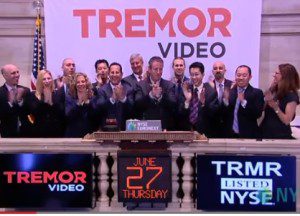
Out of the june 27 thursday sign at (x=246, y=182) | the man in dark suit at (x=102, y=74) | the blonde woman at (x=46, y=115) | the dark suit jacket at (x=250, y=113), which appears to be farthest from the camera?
the man in dark suit at (x=102, y=74)

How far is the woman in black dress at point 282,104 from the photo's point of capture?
5.07 m

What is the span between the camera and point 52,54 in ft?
24.5

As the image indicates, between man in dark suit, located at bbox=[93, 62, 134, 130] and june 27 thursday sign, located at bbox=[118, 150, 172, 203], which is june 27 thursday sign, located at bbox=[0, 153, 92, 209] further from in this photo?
man in dark suit, located at bbox=[93, 62, 134, 130]

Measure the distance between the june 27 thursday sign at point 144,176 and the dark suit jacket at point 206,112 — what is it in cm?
122

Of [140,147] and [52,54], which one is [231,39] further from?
[140,147]

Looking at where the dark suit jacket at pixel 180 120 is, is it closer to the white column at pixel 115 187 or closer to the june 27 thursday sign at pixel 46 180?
the white column at pixel 115 187

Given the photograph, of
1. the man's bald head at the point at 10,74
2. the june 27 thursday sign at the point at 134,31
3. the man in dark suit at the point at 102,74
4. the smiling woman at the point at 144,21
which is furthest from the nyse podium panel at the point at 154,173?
the smiling woman at the point at 144,21

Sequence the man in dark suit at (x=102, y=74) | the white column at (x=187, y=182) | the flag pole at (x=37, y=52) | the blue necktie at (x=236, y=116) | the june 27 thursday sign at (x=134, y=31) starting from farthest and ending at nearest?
1. the flag pole at (x=37, y=52)
2. the june 27 thursday sign at (x=134, y=31)
3. the man in dark suit at (x=102, y=74)
4. the blue necktie at (x=236, y=116)
5. the white column at (x=187, y=182)

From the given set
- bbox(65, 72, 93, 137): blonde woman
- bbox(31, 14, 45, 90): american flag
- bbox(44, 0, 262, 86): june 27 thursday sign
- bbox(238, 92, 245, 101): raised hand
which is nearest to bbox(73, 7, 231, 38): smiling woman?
bbox(44, 0, 262, 86): june 27 thursday sign

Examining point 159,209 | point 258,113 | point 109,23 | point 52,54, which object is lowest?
point 159,209

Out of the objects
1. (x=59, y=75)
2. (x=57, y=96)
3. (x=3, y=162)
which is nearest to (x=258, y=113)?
(x=57, y=96)

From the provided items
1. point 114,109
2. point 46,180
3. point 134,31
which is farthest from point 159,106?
point 134,31

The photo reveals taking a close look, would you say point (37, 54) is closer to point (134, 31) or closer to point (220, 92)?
point (134, 31)

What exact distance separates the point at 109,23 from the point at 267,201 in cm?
404
